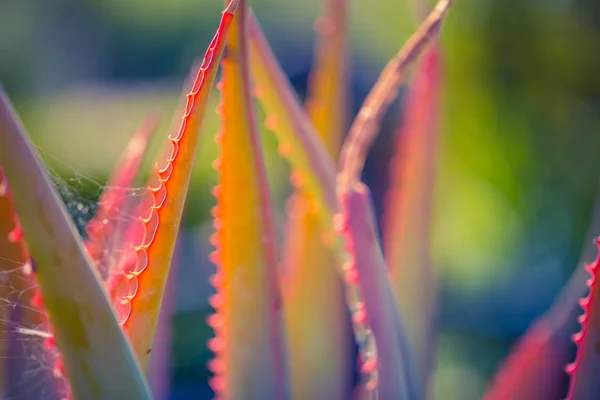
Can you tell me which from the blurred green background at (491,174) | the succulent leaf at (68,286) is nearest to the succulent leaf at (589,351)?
the succulent leaf at (68,286)

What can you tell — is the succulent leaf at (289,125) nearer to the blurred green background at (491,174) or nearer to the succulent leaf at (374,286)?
the succulent leaf at (374,286)

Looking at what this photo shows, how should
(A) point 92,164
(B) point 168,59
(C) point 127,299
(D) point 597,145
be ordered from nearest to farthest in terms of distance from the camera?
(C) point 127,299
(D) point 597,145
(A) point 92,164
(B) point 168,59

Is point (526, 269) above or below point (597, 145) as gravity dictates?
below

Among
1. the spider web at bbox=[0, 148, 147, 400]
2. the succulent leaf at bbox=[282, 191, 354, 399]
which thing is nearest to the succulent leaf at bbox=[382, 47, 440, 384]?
the succulent leaf at bbox=[282, 191, 354, 399]

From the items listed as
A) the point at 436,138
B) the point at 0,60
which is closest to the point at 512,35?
the point at 436,138

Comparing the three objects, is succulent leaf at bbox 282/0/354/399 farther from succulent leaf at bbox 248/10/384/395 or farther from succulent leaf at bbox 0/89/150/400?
succulent leaf at bbox 0/89/150/400

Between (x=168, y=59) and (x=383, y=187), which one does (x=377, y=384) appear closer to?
(x=383, y=187)
